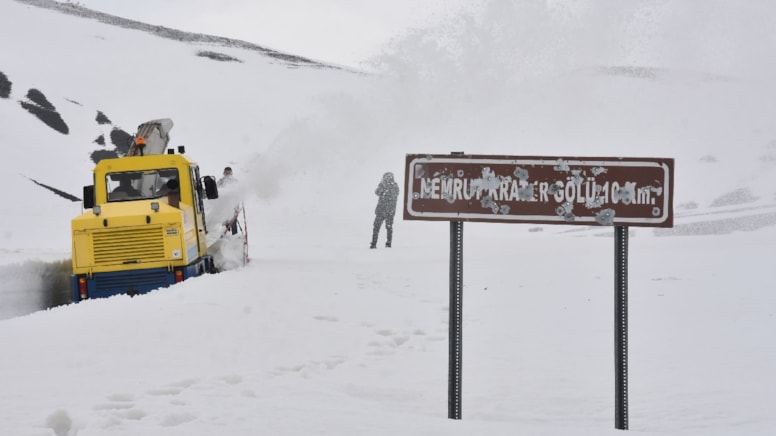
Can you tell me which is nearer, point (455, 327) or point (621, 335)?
point (621, 335)

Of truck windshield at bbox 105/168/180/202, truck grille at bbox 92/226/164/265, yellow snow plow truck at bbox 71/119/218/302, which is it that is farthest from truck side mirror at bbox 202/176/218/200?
truck grille at bbox 92/226/164/265

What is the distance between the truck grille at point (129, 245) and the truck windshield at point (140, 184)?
1249mm

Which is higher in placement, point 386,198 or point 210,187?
point 210,187

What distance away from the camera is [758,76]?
3206cm

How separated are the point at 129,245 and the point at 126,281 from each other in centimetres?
50

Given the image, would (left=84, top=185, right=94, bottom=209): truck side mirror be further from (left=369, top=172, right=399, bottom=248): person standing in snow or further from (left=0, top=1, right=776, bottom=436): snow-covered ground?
(left=369, top=172, right=399, bottom=248): person standing in snow

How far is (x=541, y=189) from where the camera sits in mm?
4816

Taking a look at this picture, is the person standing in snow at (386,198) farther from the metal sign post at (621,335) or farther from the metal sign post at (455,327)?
the metal sign post at (621,335)

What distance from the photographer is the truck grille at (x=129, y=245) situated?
1084 centimetres

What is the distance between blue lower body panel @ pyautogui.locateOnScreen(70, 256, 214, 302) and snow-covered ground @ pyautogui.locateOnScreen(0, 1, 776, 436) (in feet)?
2.98

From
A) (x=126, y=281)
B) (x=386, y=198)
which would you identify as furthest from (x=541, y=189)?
(x=386, y=198)

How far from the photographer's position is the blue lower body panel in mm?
10750

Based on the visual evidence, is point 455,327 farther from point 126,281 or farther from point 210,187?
point 210,187

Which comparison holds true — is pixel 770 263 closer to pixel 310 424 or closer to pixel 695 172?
pixel 310 424
